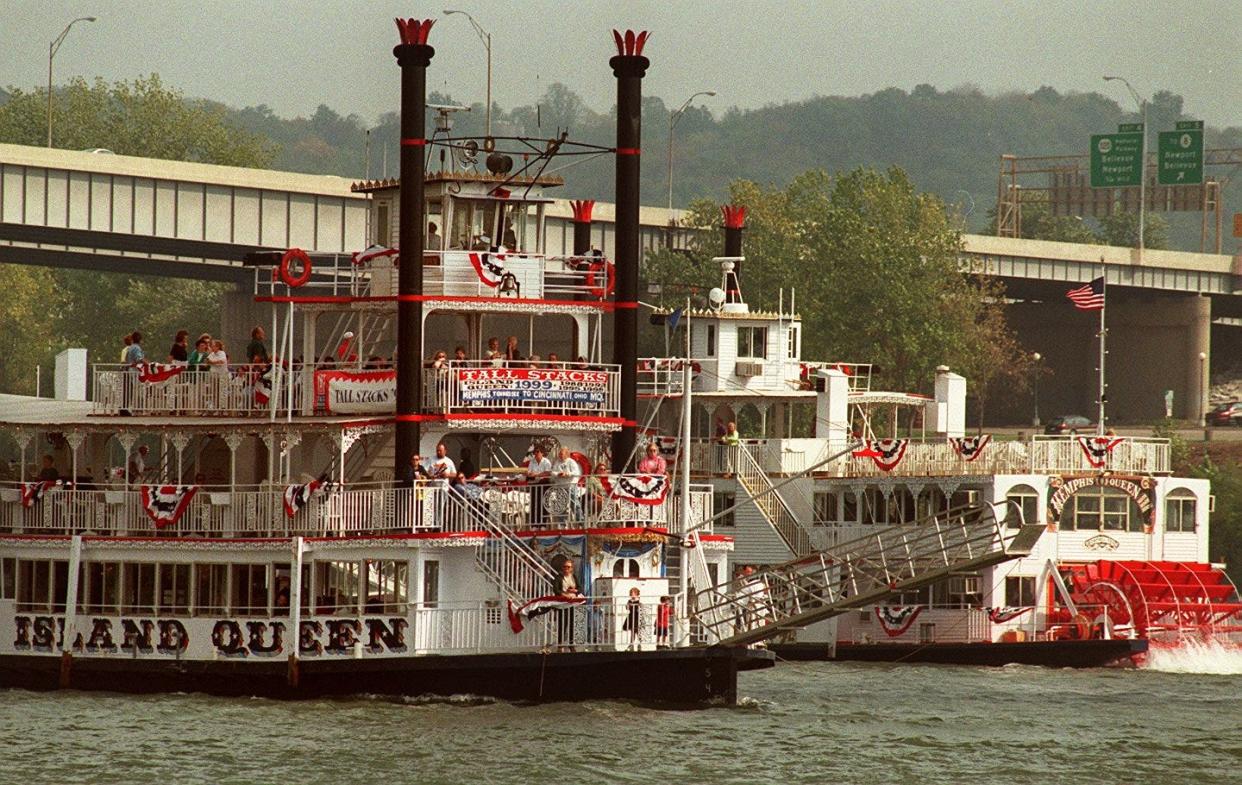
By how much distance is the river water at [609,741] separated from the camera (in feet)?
115

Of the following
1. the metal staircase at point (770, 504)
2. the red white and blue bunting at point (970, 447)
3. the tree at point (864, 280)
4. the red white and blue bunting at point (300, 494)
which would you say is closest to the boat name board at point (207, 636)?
the red white and blue bunting at point (300, 494)

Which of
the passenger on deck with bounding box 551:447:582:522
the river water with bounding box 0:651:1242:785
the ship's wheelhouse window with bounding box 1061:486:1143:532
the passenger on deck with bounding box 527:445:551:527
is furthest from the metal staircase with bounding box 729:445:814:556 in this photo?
the passenger on deck with bounding box 527:445:551:527

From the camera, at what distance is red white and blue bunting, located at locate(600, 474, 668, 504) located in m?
40.4

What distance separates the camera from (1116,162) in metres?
130

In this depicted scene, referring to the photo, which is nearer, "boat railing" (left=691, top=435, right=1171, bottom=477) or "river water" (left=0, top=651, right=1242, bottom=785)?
"river water" (left=0, top=651, right=1242, bottom=785)

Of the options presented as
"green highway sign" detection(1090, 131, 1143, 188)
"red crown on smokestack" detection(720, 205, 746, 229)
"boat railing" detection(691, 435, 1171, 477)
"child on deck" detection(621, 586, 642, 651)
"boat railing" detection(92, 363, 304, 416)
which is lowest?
"child on deck" detection(621, 586, 642, 651)

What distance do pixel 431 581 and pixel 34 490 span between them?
295 inches

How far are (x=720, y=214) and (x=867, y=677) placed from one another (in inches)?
2130

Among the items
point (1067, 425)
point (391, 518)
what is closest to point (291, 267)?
point (391, 518)

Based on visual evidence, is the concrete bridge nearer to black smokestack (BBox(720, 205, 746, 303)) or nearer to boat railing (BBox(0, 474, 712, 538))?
black smokestack (BBox(720, 205, 746, 303))

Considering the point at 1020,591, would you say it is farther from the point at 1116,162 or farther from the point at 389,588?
the point at 1116,162

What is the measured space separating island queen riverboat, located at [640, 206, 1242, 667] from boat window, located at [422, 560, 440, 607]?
40.5 feet

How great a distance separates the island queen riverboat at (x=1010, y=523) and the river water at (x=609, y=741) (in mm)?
8253

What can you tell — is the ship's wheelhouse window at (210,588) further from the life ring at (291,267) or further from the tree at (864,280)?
the tree at (864,280)
